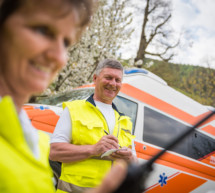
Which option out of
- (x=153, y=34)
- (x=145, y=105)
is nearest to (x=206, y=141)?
(x=145, y=105)

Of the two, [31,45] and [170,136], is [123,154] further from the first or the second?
[170,136]

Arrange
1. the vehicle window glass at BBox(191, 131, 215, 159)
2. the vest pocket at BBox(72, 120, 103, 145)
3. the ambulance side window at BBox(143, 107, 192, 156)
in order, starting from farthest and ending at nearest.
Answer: the vehicle window glass at BBox(191, 131, 215, 159)
the ambulance side window at BBox(143, 107, 192, 156)
the vest pocket at BBox(72, 120, 103, 145)

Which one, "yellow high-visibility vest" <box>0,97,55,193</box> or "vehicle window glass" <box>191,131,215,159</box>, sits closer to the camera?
"yellow high-visibility vest" <box>0,97,55,193</box>

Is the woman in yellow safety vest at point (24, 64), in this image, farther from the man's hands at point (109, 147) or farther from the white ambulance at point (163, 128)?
the white ambulance at point (163, 128)

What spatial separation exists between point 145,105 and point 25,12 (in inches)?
119

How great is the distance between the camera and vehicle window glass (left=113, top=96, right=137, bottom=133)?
3.39 m

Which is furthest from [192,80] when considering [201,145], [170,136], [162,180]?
[162,180]

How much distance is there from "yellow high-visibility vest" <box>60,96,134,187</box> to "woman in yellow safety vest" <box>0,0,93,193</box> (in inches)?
43.0

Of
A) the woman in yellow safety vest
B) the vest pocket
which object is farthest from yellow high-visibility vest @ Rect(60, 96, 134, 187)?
the woman in yellow safety vest

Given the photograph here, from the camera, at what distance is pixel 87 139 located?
184cm

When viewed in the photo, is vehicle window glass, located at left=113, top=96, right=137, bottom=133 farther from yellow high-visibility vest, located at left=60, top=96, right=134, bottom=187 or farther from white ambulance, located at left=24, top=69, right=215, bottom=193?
yellow high-visibility vest, located at left=60, top=96, right=134, bottom=187

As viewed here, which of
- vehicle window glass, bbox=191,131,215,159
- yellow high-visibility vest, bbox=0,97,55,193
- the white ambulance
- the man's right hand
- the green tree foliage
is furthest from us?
the green tree foliage

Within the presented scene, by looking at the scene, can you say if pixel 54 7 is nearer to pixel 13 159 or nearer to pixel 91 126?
pixel 13 159

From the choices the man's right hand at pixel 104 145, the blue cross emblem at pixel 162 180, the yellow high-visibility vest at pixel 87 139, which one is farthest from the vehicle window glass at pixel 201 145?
the man's right hand at pixel 104 145
